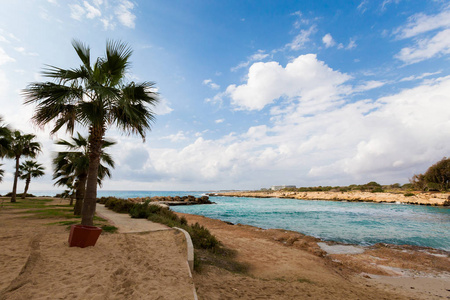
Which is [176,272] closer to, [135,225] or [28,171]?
[135,225]

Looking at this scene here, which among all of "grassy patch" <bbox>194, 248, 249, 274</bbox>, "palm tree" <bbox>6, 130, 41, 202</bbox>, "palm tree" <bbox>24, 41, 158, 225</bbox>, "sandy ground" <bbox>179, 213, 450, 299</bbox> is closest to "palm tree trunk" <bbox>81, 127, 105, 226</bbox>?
"palm tree" <bbox>24, 41, 158, 225</bbox>

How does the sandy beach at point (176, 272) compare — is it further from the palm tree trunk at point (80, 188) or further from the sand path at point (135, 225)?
the palm tree trunk at point (80, 188)

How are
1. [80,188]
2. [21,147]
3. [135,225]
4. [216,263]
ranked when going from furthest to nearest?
[21,147] < [80,188] < [135,225] < [216,263]

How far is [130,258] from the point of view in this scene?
6.23m

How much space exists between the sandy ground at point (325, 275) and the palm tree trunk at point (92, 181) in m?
5.16

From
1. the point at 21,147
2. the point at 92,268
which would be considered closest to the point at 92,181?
the point at 92,268

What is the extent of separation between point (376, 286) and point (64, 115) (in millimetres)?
13121

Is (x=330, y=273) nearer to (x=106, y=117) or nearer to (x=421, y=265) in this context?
(x=421, y=265)

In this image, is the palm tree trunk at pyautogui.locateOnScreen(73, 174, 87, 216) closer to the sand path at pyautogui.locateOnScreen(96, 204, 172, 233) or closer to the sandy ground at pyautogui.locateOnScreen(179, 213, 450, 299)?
the sand path at pyautogui.locateOnScreen(96, 204, 172, 233)

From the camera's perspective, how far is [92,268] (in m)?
5.28

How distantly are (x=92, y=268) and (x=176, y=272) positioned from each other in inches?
85.6

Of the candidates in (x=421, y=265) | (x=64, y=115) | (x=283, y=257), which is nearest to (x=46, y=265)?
(x=64, y=115)

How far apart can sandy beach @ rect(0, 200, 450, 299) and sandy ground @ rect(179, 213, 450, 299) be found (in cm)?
3

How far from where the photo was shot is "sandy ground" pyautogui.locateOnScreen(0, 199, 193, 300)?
13.6 feet
